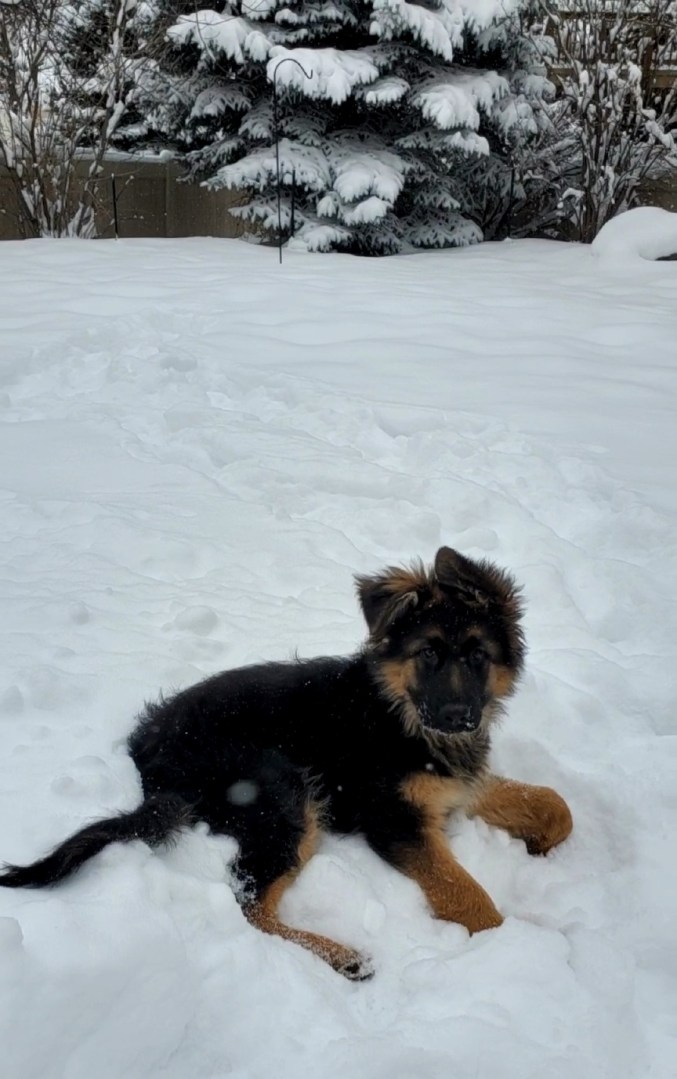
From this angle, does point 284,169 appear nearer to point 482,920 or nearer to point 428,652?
point 428,652

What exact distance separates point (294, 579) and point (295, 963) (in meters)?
2.27

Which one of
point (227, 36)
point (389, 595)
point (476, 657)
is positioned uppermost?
point (227, 36)

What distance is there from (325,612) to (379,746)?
1125mm

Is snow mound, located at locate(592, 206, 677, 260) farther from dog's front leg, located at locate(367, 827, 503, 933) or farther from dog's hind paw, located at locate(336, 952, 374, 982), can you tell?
dog's hind paw, located at locate(336, 952, 374, 982)

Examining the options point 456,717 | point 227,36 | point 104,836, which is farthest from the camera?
point 227,36

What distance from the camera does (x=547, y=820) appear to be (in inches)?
126

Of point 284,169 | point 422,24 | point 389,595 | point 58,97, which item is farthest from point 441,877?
point 58,97

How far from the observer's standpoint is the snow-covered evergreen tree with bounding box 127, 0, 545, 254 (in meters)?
12.0

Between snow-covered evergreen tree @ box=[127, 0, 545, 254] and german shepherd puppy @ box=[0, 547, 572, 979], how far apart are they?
951 cm

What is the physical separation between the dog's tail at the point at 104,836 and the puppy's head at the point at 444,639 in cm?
84

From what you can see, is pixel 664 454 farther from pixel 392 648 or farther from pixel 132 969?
pixel 132 969

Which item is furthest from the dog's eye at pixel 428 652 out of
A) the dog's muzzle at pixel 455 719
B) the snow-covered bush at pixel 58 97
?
the snow-covered bush at pixel 58 97

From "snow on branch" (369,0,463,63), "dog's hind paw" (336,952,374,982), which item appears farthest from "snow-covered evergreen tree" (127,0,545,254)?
"dog's hind paw" (336,952,374,982)

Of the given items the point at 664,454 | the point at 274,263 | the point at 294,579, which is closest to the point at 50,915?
the point at 294,579
